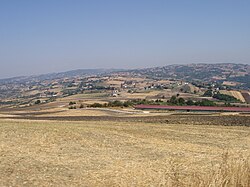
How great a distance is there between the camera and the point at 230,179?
22.4 feet

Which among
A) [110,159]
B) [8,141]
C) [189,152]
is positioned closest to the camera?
[110,159]

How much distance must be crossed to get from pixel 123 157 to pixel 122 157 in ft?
0.17

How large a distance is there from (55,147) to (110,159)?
4.73m

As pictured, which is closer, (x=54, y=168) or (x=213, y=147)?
(x=54, y=168)

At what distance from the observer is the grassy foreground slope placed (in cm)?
874

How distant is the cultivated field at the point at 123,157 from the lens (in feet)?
28.1

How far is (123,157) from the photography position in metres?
17.7

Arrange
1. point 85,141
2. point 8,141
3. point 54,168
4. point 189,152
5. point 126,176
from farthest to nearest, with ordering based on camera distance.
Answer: point 85,141, point 8,141, point 189,152, point 54,168, point 126,176

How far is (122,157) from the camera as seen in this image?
17.7 meters

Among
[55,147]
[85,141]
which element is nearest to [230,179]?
[55,147]

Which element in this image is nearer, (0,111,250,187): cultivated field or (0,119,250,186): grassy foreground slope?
(0,111,250,187): cultivated field

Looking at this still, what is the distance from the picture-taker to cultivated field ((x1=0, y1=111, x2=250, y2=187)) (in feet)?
28.1

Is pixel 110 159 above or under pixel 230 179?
under

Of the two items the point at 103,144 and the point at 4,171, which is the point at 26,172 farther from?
the point at 103,144
